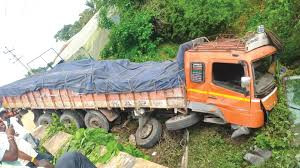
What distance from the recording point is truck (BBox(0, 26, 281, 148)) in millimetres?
7594

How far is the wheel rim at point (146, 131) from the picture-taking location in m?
9.60

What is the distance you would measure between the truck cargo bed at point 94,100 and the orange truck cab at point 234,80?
719 mm

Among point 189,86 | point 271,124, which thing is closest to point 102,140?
point 189,86

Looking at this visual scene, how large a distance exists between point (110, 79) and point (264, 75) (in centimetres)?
414

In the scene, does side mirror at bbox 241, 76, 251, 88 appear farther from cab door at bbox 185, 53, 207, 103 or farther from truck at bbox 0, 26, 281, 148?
cab door at bbox 185, 53, 207, 103

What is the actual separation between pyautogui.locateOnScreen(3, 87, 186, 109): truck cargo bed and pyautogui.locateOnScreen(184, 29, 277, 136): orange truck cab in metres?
0.72

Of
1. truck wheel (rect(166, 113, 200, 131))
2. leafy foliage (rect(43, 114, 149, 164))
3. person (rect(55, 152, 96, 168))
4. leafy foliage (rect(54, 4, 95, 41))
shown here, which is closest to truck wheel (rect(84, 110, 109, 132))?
truck wheel (rect(166, 113, 200, 131))

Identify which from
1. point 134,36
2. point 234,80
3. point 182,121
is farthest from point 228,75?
point 134,36

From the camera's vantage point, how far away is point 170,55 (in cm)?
1347

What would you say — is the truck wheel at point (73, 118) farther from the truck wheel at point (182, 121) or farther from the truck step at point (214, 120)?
the truck step at point (214, 120)

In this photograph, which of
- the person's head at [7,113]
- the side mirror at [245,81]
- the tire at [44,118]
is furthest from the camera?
the person's head at [7,113]

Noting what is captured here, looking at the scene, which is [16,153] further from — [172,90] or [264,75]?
[264,75]

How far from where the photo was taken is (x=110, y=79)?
33.0ft

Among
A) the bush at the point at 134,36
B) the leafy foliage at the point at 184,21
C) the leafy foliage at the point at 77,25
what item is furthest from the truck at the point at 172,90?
the leafy foliage at the point at 77,25
